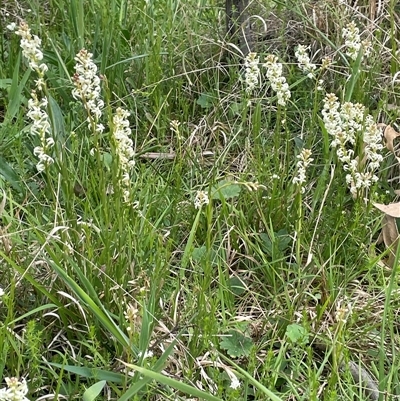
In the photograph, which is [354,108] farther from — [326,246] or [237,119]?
[237,119]

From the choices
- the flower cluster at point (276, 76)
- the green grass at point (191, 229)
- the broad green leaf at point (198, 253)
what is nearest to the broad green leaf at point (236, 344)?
the green grass at point (191, 229)

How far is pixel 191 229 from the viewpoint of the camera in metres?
1.78

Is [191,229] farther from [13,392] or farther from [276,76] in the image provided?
[13,392]

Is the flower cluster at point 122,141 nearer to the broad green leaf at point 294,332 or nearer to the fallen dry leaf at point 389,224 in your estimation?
the broad green leaf at point 294,332

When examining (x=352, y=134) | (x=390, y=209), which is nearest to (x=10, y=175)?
(x=352, y=134)

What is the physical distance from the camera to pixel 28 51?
1.49m

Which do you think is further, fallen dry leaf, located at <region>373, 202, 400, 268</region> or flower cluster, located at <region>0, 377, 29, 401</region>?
fallen dry leaf, located at <region>373, 202, 400, 268</region>

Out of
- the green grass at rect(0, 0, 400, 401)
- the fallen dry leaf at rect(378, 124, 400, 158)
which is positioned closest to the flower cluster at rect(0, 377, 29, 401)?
the green grass at rect(0, 0, 400, 401)

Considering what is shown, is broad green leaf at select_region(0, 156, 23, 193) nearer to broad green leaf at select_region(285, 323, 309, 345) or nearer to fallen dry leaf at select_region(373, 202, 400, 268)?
broad green leaf at select_region(285, 323, 309, 345)

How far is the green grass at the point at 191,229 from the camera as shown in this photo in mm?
1443

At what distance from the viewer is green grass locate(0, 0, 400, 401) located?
144cm

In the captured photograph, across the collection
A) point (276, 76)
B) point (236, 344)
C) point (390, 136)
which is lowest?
point (236, 344)

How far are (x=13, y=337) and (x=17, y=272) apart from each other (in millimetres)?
232

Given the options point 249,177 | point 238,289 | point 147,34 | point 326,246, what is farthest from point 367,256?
point 147,34
